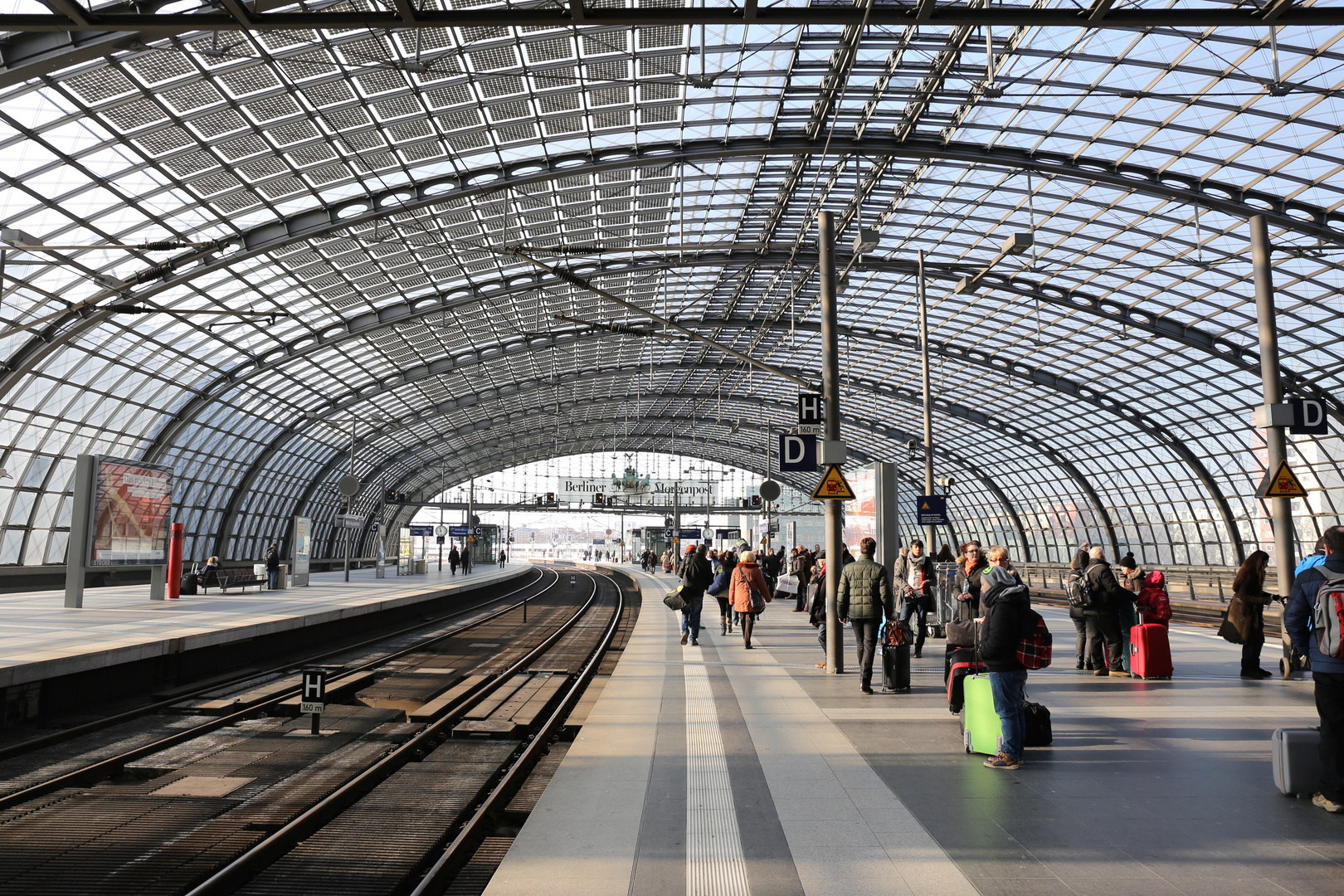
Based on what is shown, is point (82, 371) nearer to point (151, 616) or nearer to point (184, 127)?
point (184, 127)

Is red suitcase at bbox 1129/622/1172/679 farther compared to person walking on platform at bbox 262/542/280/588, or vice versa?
person walking on platform at bbox 262/542/280/588

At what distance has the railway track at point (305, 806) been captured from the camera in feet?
19.6

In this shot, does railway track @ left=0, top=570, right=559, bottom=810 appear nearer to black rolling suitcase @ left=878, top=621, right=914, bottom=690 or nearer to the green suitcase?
black rolling suitcase @ left=878, top=621, right=914, bottom=690

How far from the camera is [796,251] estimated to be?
1368 inches

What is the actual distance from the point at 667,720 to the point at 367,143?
21165 mm

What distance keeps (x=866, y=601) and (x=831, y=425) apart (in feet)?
9.50

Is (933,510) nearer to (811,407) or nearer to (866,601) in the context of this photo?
(811,407)

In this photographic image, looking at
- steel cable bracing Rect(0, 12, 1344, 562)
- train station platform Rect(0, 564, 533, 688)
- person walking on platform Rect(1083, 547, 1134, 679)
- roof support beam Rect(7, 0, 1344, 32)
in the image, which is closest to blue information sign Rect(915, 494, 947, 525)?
steel cable bracing Rect(0, 12, 1344, 562)

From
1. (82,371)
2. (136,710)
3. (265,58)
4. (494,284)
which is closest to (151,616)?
(136,710)

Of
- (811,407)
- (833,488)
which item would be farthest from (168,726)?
(811,407)

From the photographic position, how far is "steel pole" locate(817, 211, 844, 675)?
12562mm

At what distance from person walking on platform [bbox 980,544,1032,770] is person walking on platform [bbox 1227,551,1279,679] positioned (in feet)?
20.1

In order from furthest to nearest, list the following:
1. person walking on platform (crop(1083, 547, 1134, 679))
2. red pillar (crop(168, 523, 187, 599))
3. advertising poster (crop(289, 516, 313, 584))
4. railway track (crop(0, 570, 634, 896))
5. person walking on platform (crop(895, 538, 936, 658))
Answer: advertising poster (crop(289, 516, 313, 584))
red pillar (crop(168, 523, 187, 599))
person walking on platform (crop(895, 538, 936, 658))
person walking on platform (crop(1083, 547, 1134, 679))
railway track (crop(0, 570, 634, 896))

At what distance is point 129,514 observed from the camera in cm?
1995
